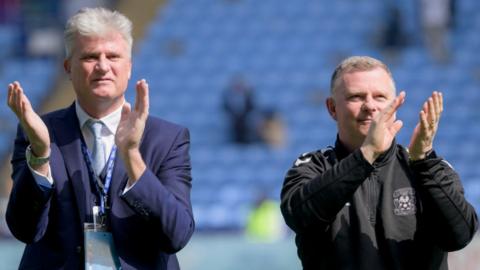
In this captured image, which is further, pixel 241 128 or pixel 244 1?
pixel 244 1

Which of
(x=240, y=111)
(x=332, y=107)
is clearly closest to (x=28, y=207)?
(x=332, y=107)

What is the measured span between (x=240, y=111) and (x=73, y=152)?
1124cm

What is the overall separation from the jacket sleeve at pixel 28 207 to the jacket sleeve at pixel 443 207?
3.41 ft

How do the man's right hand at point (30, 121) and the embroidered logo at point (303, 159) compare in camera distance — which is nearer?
the man's right hand at point (30, 121)

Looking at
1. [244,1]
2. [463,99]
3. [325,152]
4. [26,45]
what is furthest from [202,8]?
[325,152]

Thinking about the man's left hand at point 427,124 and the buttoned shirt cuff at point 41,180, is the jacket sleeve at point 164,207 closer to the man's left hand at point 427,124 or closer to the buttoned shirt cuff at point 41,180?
the buttoned shirt cuff at point 41,180

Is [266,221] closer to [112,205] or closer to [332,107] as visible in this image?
[332,107]

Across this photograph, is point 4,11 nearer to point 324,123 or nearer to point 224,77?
point 224,77

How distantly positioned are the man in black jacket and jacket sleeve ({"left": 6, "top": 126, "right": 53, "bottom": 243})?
676 mm

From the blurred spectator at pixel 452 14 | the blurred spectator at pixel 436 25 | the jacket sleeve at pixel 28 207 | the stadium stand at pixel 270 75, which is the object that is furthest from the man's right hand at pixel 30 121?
the blurred spectator at pixel 452 14

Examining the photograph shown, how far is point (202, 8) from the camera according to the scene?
1694 cm

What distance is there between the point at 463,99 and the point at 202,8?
169 inches

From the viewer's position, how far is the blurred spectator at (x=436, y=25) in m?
15.1

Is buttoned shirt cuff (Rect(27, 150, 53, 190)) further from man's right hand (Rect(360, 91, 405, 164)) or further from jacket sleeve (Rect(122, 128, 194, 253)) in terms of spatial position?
man's right hand (Rect(360, 91, 405, 164))
